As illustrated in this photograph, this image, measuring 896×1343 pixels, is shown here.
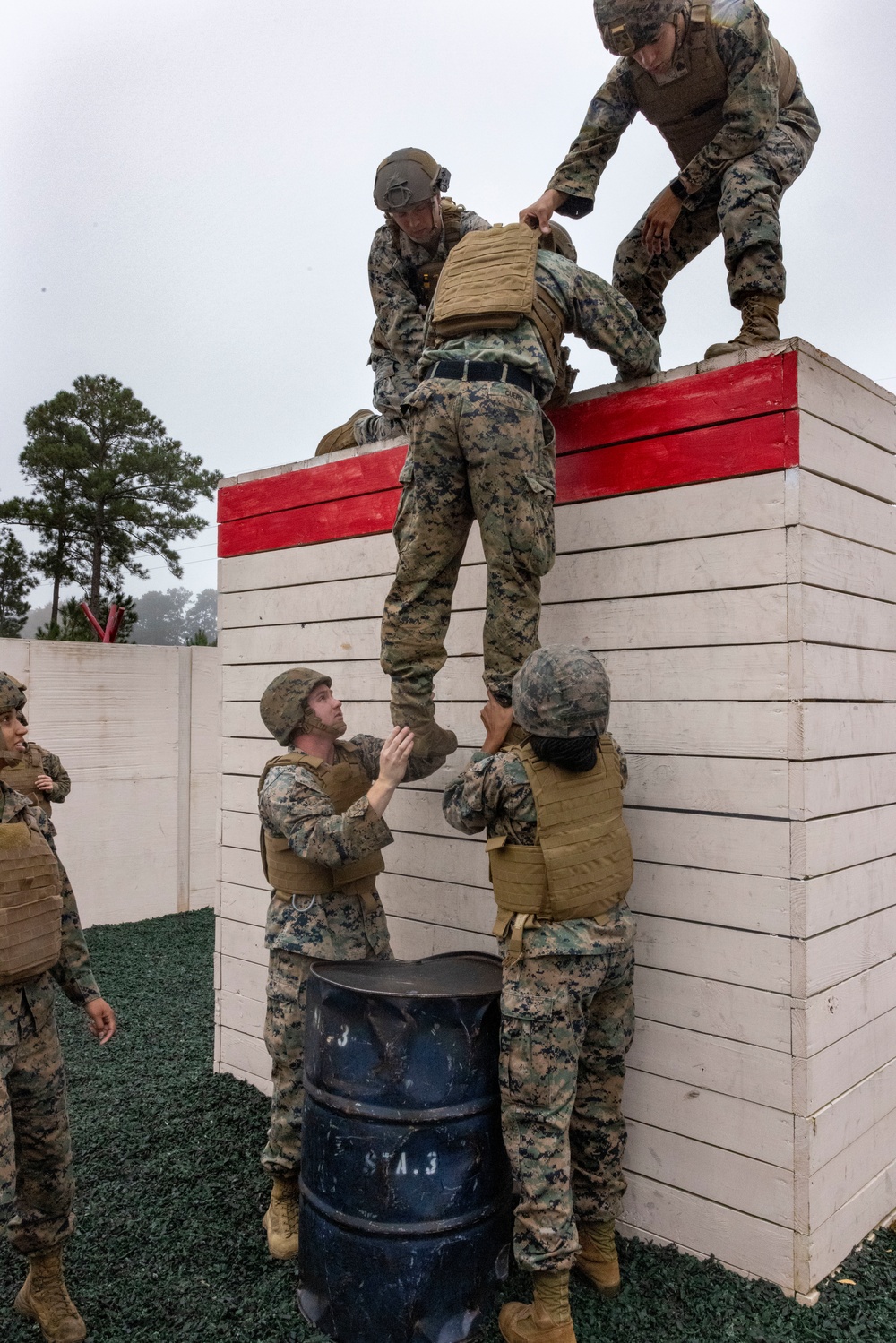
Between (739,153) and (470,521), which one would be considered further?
(739,153)

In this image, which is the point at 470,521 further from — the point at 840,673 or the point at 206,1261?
the point at 206,1261

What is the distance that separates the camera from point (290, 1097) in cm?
341

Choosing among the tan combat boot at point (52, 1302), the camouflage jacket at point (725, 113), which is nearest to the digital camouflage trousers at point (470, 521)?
the camouflage jacket at point (725, 113)

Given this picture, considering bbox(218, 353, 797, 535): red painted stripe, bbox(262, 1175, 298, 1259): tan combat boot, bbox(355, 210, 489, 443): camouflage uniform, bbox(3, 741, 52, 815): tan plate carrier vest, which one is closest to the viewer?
bbox(218, 353, 797, 535): red painted stripe

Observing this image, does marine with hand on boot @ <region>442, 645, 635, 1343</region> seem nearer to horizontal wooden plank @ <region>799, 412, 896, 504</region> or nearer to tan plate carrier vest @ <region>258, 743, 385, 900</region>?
tan plate carrier vest @ <region>258, 743, 385, 900</region>

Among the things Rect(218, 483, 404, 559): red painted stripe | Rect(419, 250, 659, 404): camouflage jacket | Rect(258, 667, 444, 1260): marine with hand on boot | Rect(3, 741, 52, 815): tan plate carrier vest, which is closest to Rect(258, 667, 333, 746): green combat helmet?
Rect(258, 667, 444, 1260): marine with hand on boot

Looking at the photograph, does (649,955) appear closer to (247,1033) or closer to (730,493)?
(730,493)

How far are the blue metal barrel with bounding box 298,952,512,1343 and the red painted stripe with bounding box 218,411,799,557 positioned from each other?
1.70 metres

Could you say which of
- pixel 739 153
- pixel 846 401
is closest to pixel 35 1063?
pixel 846 401

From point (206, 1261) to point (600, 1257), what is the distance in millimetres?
1342

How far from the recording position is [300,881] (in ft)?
11.4

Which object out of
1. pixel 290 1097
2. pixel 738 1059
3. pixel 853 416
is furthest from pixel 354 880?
pixel 853 416

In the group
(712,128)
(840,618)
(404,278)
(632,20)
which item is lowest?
(840,618)

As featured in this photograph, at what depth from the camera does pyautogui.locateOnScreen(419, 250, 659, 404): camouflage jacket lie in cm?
324
